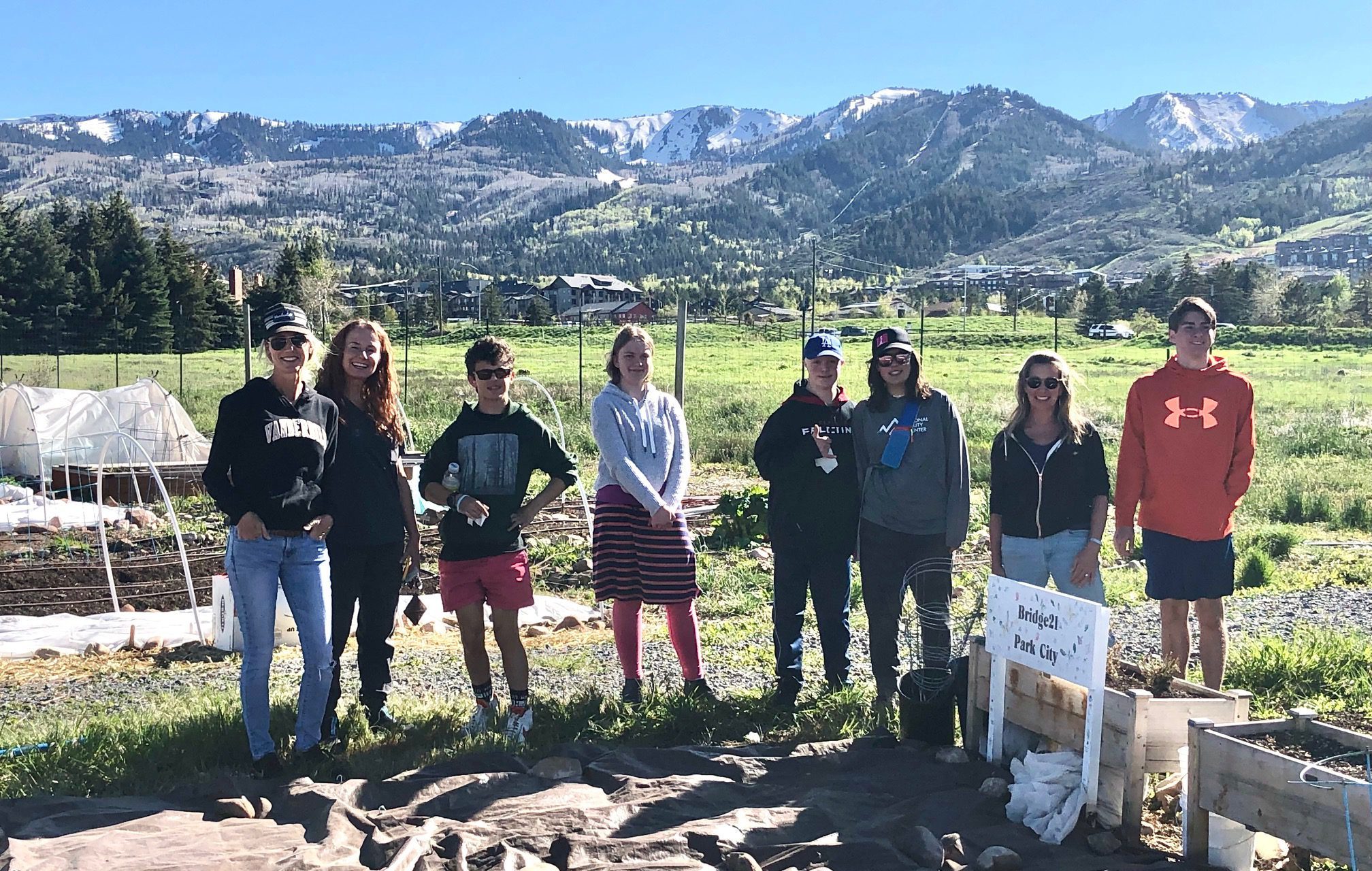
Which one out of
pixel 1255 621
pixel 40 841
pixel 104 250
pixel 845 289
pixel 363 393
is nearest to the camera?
pixel 40 841

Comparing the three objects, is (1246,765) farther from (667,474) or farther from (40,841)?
(40,841)

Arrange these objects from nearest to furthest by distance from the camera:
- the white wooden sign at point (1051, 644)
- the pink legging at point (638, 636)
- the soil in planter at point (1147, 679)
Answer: the white wooden sign at point (1051, 644), the soil in planter at point (1147, 679), the pink legging at point (638, 636)

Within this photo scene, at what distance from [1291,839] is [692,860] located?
1.82 metres

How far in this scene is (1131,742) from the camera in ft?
12.3

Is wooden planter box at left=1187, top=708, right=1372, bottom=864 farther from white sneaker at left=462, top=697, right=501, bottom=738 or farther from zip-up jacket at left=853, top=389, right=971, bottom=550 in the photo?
white sneaker at left=462, top=697, right=501, bottom=738

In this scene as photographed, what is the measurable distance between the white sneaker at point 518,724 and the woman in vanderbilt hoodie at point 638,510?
1.68 ft

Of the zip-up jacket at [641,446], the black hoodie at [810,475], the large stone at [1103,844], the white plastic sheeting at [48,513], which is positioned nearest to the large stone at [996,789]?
the large stone at [1103,844]

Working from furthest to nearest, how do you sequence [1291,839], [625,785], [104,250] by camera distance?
[104,250] < [625,785] < [1291,839]

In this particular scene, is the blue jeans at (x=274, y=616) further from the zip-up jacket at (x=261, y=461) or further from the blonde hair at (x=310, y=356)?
the blonde hair at (x=310, y=356)

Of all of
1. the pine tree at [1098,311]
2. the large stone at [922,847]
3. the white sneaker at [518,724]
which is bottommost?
the white sneaker at [518,724]

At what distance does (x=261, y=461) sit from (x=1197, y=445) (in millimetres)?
3933

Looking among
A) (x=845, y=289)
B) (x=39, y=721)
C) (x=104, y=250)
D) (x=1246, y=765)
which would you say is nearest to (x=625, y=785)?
(x=1246, y=765)

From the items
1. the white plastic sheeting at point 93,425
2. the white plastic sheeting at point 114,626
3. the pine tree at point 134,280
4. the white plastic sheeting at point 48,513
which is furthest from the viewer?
the pine tree at point 134,280

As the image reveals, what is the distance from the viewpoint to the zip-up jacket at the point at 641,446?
503 centimetres
